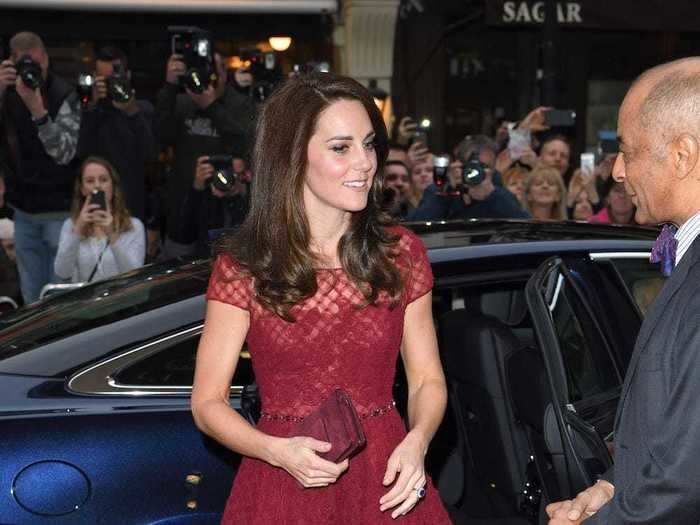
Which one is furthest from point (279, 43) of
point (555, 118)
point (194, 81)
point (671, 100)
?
point (671, 100)

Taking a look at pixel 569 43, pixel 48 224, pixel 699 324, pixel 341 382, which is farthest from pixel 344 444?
pixel 569 43

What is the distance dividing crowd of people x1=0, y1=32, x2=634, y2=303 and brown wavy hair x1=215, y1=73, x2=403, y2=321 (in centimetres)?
378

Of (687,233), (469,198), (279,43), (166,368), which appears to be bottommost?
(166,368)

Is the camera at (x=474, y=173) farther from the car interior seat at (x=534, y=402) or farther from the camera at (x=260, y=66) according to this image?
the car interior seat at (x=534, y=402)

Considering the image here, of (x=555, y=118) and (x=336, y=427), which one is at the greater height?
(x=555, y=118)

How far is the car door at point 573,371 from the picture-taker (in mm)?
3141

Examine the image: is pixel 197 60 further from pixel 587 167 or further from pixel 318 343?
pixel 318 343

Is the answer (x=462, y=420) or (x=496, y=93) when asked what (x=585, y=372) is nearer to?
(x=462, y=420)

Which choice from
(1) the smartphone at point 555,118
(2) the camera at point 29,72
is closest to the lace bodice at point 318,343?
(2) the camera at point 29,72

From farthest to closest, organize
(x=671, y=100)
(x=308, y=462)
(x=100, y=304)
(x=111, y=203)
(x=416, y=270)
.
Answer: (x=111, y=203) < (x=100, y=304) < (x=416, y=270) < (x=308, y=462) < (x=671, y=100)

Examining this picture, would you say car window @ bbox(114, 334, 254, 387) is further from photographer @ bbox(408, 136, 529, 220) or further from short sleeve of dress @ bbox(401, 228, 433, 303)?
photographer @ bbox(408, 136, 529, 220)

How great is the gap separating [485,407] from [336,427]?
1436 mm

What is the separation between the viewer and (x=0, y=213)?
7859 mm

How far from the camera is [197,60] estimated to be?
7.36m
